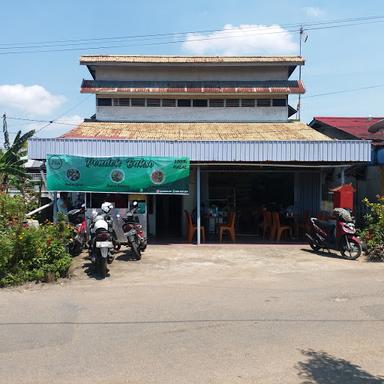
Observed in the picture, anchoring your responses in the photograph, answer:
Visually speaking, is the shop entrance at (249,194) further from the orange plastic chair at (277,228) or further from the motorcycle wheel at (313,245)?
the motorcycle wheel at (313,245)

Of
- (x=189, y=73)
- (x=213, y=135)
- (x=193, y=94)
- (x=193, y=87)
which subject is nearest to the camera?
(x=213, y=135)

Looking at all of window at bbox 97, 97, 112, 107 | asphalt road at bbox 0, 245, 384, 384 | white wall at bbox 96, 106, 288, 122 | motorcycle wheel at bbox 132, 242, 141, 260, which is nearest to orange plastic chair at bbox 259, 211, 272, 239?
asphalt road at bbox 0, 245, 384, 384

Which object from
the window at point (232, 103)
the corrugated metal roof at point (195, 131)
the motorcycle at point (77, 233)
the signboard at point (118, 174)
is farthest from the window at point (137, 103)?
the motorcycle at point (77, 233)

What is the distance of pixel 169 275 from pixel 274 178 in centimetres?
993

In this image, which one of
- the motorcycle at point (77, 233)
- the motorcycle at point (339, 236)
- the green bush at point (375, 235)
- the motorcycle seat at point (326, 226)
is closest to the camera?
the motorcycle at point (77, 233)

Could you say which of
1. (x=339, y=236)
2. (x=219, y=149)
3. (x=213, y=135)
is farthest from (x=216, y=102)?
(x=339, y=236)

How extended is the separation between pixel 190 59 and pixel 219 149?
1053 cm

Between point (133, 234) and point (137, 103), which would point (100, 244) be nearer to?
point (133, 234)

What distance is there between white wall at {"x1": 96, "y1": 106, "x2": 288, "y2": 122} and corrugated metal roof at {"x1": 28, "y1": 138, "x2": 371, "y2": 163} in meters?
8.81

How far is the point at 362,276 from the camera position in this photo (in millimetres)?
10242

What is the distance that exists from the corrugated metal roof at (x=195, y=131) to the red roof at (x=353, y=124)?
1532 mm

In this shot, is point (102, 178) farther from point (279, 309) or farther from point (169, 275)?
point (279, 309)

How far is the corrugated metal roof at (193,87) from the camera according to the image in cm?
2330

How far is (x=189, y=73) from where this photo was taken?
79.8 ft
